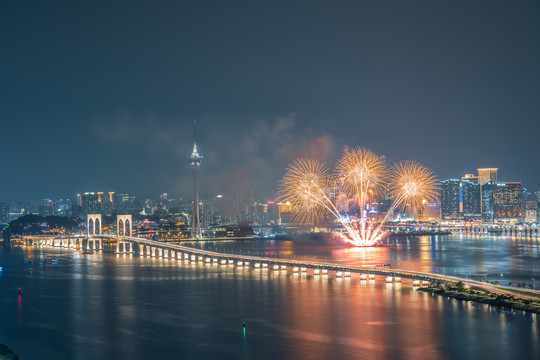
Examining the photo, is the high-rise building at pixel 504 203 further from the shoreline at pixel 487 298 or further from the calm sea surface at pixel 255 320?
the shoreline at pixel 487 298

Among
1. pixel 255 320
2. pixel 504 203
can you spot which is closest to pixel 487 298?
pixel 255 320

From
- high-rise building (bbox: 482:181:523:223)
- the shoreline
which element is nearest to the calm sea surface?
the shoreline

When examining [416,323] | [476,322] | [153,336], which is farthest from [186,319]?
[476,322]

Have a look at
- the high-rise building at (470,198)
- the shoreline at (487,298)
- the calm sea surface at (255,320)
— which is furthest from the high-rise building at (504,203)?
the shoreline at (487,298)

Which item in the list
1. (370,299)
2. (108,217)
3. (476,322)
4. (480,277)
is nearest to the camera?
(476,322)

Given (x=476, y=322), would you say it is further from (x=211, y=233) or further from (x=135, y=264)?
(x=211, y=233)

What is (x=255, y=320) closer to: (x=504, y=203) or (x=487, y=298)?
(x=487, y=298)
